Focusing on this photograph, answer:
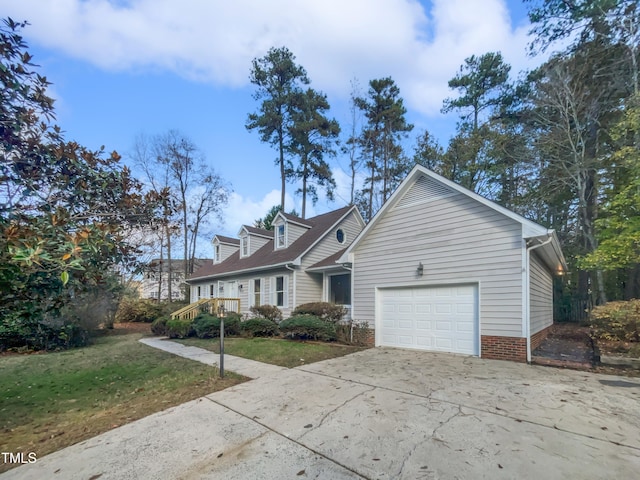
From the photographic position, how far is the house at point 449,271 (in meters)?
7.76

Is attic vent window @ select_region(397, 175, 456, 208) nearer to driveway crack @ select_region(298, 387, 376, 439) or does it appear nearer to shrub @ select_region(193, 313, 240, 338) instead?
driveway crack @ select_region(298, 387, 376, 439)

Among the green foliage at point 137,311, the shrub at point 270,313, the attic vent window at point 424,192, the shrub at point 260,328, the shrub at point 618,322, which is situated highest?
the attic vent window at point 424,192

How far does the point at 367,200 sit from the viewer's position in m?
25.1

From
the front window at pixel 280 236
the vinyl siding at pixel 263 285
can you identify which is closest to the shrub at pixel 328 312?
the vinyl siding at pixel 263 285

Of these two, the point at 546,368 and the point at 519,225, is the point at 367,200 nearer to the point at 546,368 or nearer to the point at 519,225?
the point at 519,225

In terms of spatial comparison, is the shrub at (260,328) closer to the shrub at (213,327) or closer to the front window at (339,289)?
the shrub at (213,327)

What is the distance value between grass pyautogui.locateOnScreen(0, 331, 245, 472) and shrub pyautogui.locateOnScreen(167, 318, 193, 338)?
4134 mm

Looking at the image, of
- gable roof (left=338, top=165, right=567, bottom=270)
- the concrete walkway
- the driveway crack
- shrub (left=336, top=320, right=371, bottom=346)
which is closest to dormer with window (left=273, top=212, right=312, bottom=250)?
gable roof (left=338, top=165, right=567, bottom=270)

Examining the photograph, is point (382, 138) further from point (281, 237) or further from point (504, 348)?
point (504, 348)

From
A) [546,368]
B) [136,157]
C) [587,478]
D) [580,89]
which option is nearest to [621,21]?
[580,89]

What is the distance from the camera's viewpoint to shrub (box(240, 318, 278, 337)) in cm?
1279

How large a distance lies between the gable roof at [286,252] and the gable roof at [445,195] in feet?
13.9

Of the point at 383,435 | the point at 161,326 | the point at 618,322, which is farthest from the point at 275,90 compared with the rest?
the point at 383,435

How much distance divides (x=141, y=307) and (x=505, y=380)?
72.0ft
